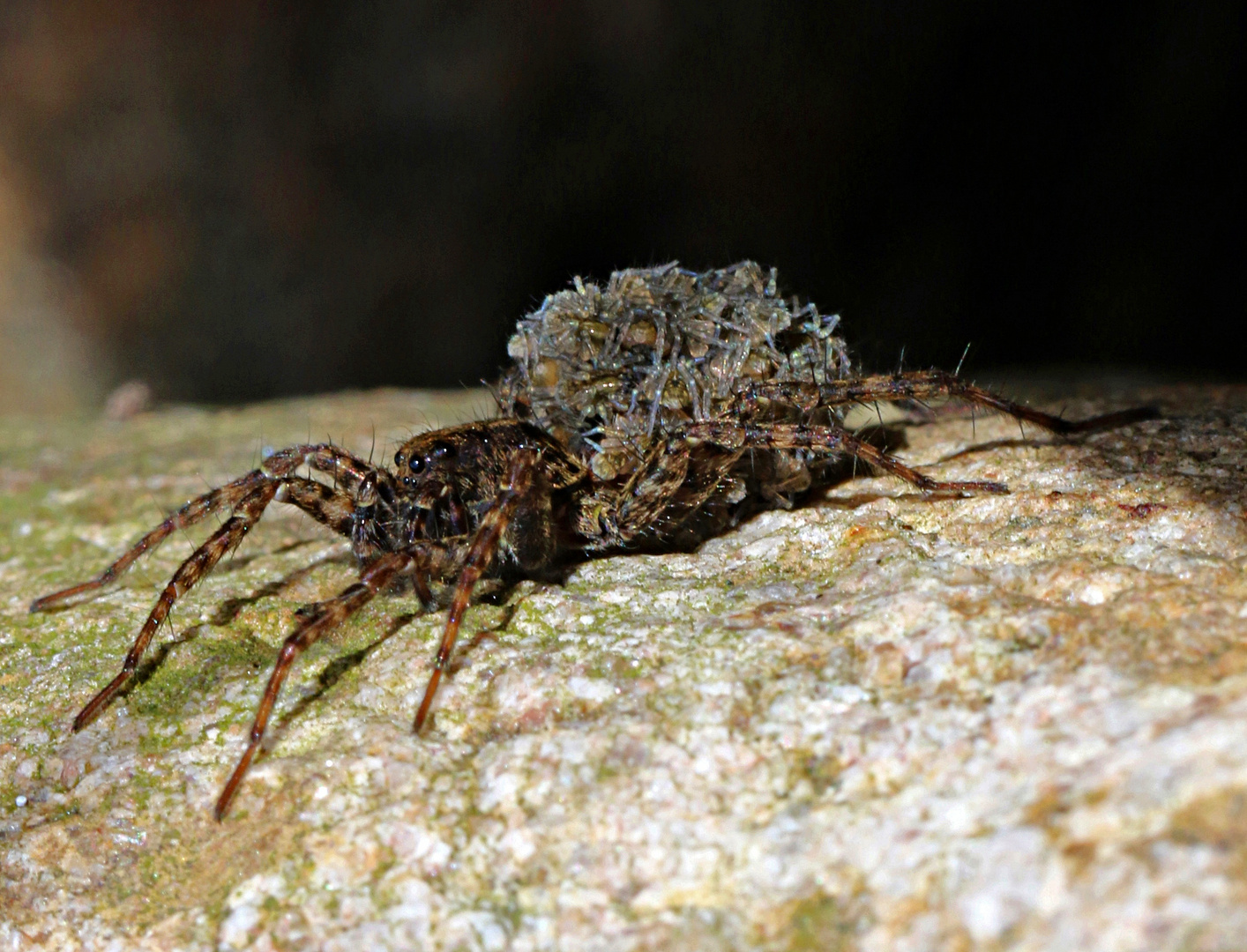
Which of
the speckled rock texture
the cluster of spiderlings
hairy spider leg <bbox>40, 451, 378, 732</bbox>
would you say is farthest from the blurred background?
the speckled rock texture

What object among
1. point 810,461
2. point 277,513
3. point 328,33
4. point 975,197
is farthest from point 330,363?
point 810,461

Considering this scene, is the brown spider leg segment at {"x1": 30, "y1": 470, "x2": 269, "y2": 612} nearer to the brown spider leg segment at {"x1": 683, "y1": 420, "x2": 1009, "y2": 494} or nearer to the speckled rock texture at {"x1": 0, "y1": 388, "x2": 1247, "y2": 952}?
the speckled rock texture at {"x1": 0, "y1": 388, "x2": 1247, "y2": 952}

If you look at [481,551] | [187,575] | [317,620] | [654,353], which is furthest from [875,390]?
[187,575]

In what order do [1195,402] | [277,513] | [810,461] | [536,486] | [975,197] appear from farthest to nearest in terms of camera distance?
[975,197] < [277,513] < [1195,402] < [810,461] < [536,486]

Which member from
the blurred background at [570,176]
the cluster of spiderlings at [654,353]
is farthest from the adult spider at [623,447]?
the blurred background at [570,176]

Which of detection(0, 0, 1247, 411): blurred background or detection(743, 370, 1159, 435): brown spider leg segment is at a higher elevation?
detection(0, 0, 1247, 411): blurred background

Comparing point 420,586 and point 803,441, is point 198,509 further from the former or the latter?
point 803,441

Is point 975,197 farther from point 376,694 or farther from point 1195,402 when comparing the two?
point 376,694
